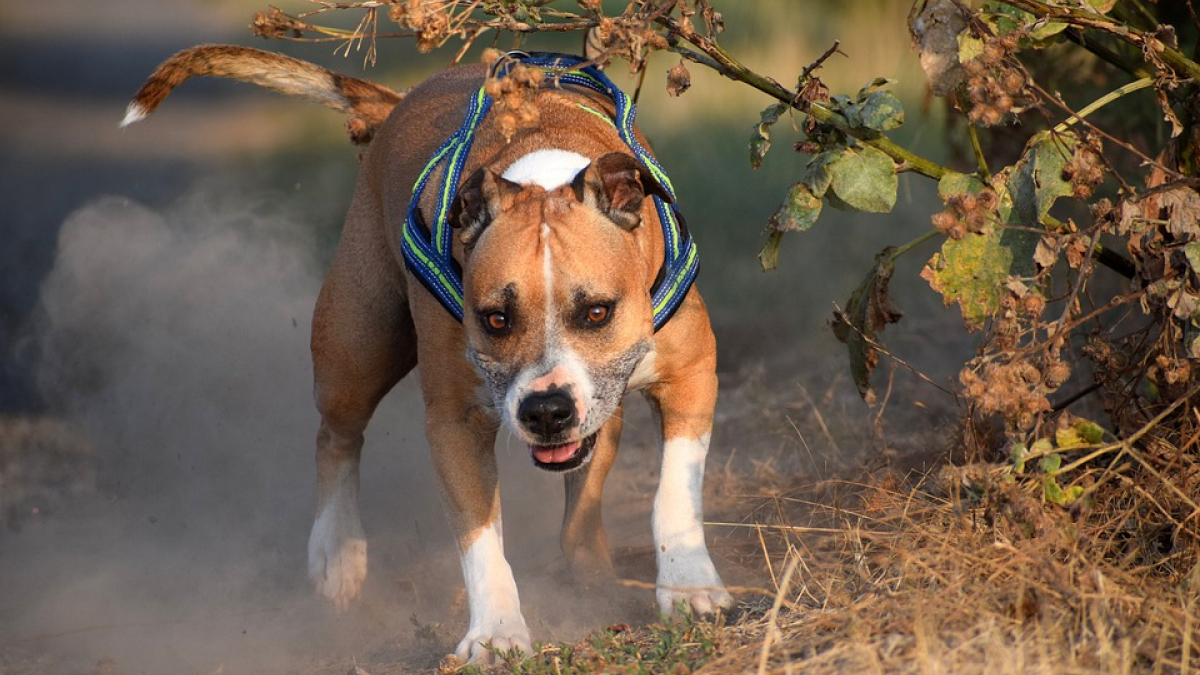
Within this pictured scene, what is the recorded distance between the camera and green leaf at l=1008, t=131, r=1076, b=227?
4.15 metres

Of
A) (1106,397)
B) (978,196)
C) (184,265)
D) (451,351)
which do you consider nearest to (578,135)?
(451,351)

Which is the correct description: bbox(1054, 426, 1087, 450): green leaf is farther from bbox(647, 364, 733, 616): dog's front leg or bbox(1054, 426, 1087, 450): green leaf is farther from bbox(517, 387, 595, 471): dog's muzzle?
bbox(517, 387, 595, 471): dog's muzzle

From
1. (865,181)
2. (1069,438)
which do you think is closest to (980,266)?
(865,181)

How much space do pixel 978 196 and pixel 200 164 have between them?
5.39m

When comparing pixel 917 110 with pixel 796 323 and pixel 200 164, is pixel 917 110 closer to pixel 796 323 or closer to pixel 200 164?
pixel 796 323

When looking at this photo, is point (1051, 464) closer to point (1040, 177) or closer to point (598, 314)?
point (1040, 177)

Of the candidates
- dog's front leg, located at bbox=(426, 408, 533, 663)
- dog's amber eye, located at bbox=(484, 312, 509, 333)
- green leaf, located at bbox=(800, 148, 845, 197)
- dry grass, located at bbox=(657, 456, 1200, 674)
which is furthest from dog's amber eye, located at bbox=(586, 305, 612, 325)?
dry grass, located at bbox=(657, 456, 1200, 674)

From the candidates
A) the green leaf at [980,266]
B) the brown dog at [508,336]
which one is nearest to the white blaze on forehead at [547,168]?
the brown dog at [508,336]

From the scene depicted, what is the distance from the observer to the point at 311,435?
7.85m

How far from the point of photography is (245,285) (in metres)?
8.03

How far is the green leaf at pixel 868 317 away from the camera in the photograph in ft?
15.6

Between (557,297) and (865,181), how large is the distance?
1058mm

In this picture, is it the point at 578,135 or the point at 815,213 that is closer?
the point at 815,213

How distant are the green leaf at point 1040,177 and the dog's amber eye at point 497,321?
5.18 ft
